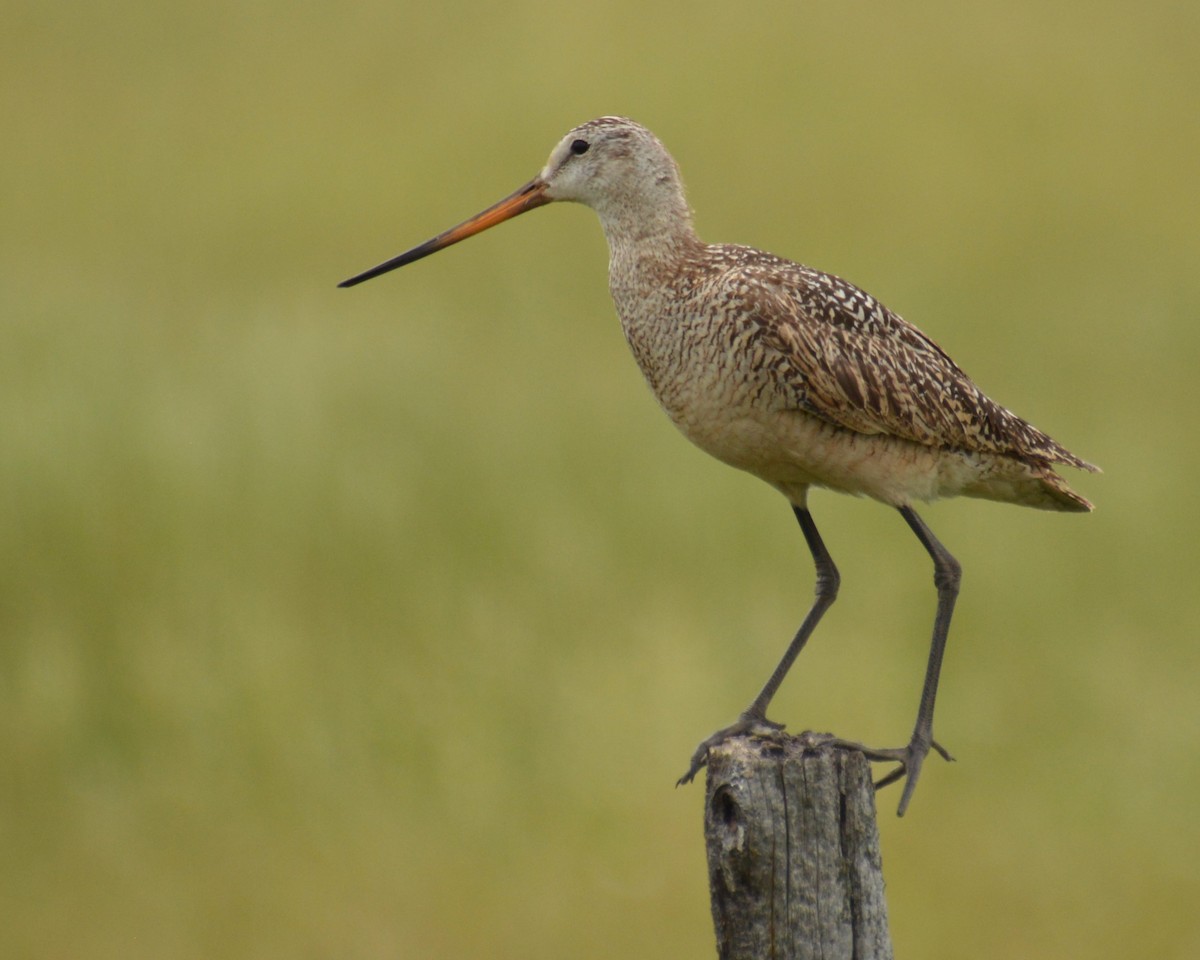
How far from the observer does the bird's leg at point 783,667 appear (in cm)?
623

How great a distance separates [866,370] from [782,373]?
364 mm

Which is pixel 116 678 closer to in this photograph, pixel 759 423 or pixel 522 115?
pixel 759 423

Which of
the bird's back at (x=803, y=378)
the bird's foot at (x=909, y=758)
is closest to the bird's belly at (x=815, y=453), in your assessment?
the bird's back at (x=803, y=378)

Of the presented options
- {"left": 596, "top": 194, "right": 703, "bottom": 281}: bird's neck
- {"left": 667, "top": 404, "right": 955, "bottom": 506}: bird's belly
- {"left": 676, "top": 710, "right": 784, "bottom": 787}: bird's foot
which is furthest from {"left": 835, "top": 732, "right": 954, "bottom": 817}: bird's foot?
{"left": 596, "top": 194, "right": 703, "bottom": 281}: bird's neck

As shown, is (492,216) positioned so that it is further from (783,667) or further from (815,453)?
(783,667)

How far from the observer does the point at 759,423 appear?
596 centimetres

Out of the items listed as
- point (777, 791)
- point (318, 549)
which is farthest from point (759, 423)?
point (318, 549)

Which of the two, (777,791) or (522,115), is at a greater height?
(522,115)

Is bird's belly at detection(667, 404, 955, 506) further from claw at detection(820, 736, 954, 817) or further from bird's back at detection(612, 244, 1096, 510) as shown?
claw at detection(820, 736, 954, 817)

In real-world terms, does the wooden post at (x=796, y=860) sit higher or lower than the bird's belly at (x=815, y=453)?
lower

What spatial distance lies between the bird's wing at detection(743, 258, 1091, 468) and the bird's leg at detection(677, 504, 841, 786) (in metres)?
0.71

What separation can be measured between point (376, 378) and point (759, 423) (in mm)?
4723

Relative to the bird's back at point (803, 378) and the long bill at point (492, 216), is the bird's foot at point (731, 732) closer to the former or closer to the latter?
the bird's back at point (803, 378)

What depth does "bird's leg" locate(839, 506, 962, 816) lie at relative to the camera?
6125 millimetres
